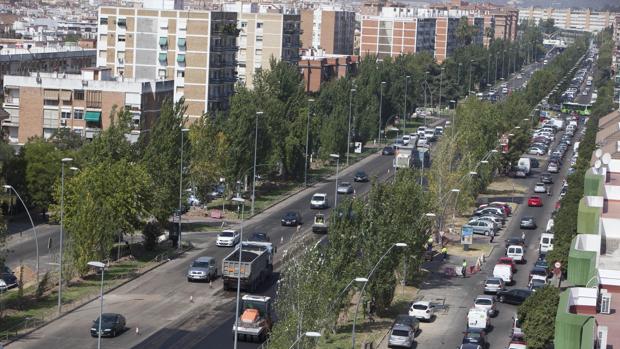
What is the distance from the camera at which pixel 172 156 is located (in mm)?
73188

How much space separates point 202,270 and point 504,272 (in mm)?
14514

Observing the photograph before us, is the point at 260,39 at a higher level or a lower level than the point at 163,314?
higher

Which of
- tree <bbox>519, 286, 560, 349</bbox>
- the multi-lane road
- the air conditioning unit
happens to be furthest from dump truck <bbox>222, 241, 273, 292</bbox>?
the air conditioning unit

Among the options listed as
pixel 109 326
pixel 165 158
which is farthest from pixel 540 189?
pixel 109 326

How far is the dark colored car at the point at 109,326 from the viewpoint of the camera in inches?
1950

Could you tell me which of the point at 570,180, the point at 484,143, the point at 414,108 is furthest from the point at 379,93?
the point at 570,180

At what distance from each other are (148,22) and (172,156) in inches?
1658

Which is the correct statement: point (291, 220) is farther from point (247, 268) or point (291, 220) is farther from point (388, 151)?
point (388, 151)

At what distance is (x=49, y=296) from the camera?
184 ft

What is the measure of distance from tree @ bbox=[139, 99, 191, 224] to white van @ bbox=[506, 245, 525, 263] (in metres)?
17.3

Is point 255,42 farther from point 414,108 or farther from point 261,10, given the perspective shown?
point 414,108

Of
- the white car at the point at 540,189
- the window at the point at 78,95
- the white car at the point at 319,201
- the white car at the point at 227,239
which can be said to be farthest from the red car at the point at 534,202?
the window at the point at 78,95

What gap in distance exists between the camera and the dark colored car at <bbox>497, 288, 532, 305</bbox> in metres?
59.5

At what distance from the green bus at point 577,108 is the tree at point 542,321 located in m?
115
